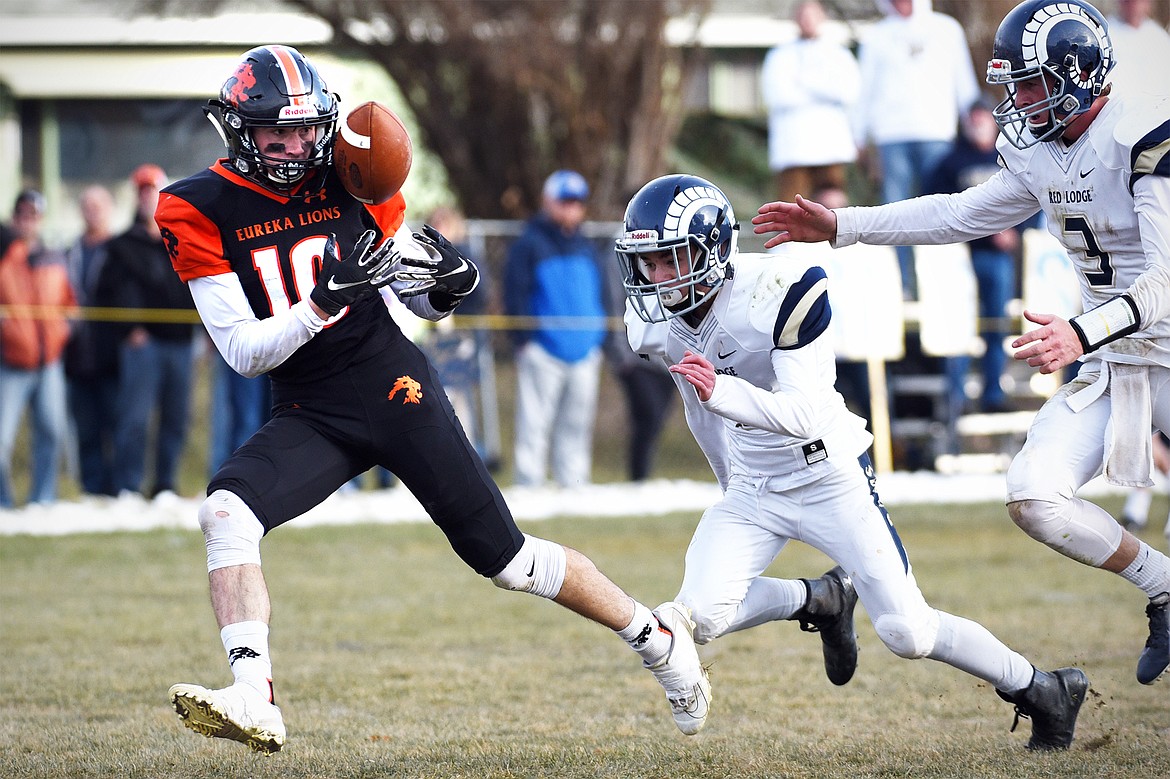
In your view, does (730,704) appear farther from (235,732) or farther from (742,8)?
(742,8)

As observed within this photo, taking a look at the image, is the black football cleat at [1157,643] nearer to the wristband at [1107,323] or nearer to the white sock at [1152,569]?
the white sock at [1152,569]

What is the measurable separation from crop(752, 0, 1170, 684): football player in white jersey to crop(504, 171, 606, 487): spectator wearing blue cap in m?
5.56

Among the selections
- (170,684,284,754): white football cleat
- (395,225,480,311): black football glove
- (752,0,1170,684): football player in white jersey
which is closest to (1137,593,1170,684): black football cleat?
(752,0,1170,684): football player in white jersey

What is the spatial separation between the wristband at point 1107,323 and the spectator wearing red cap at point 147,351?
681 cm

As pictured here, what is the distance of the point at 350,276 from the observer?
4.06 meters

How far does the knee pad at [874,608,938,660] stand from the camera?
4305 millimetres

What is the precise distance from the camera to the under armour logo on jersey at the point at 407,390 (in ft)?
14.5

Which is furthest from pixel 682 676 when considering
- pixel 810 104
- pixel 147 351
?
pixel 810 104

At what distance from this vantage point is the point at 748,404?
4055 mm

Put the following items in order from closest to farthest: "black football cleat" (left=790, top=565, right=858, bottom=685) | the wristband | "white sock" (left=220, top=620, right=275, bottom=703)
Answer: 1. "white sock" (left=220, top=620, right=275, bottom=703)
2. the wristband
3. "black football cleat" (left=790, top=565, right=858, bottom=685)

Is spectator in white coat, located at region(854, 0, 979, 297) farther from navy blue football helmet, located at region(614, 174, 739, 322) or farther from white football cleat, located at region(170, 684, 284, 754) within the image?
white football cleat, located at region(170, 684, 284, 754)

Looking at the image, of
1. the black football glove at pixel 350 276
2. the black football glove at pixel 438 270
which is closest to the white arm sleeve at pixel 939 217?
the black football glove at pixel 438 270

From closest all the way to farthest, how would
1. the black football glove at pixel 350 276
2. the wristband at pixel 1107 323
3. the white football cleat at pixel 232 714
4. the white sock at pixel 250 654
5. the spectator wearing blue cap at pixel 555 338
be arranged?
the white football cleat at pixel 232 714, the white sock at pixel 250 654, the black football glove at pixel 350 276, the wristband at pixel 1107 323, the spectator wearing blue cap at pixel 555 338

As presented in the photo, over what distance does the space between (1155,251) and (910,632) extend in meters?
1.29
